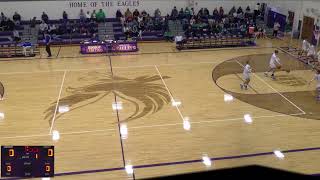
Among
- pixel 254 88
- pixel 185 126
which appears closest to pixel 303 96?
pixel 254 88

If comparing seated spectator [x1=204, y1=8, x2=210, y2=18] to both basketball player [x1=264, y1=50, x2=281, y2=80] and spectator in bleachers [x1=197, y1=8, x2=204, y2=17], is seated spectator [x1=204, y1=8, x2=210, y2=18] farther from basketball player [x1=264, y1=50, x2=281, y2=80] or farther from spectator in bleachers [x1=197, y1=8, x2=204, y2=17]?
basketball player [x1=264, y1=50, x2=281, y2=80]

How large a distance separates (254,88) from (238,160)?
23.5ft

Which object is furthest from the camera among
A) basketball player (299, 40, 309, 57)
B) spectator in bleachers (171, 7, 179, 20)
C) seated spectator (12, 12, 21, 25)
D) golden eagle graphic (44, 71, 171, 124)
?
spectator in bleachers (171, 7, 179, 20)

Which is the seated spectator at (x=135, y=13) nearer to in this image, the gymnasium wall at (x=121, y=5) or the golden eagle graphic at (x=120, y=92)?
the gymnasium wall at (x=121, y=5)

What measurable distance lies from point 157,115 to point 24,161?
752 centimetres

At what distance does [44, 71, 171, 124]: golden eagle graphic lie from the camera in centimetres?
1452

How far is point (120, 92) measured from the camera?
1623 centimetres

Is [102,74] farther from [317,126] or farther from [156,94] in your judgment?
[317,126]

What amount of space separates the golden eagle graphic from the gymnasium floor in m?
0.04

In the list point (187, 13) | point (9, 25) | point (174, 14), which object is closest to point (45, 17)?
point (9, 25)

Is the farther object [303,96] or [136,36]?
[136,36]

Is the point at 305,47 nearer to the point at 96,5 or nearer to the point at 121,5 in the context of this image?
the point at 121,5

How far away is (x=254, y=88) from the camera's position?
1681 centimetres

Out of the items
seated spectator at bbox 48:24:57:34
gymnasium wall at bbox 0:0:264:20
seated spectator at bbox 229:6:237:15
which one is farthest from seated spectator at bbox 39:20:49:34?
seated spectator at bbox 229:6:237:15
